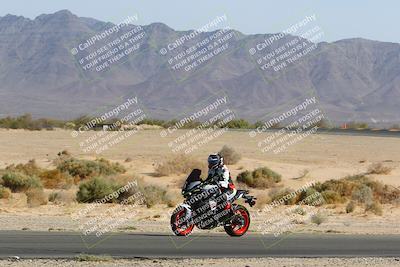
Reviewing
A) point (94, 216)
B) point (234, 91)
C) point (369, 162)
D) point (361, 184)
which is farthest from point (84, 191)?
point (234, 91)

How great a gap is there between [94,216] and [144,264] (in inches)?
407

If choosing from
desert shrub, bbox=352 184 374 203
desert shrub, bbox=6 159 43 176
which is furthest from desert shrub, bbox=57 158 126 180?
desert shrub, bbox=352 184 374 203

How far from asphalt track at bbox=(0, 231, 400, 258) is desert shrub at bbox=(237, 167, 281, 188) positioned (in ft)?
56.6

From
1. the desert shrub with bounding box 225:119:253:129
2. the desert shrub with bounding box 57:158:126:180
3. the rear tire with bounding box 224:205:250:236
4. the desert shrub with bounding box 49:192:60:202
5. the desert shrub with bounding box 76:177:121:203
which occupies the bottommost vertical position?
the desert shrub with bounding box 225:119:253:129

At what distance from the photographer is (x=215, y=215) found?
18344 millimetres

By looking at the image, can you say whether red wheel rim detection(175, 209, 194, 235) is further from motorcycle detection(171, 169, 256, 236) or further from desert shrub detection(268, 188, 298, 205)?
desert shrub detection(268, 188, 298, 205)

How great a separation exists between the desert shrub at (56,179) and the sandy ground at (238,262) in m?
20.3

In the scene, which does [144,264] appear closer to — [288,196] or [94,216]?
[94,216]

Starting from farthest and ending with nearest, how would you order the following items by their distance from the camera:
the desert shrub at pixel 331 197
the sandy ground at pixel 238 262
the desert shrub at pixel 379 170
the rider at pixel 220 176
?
the desert shrub at pixel 379 170 < the desert shrub at pixel 331 197 < the rider at pixel 220 176 < the sandy ground at pixel 238 262

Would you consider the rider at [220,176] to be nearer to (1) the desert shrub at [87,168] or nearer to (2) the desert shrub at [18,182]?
(2) the desert shrub at [18,182]

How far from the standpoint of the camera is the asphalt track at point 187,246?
16047 mm

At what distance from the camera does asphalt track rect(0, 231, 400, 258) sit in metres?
16.0

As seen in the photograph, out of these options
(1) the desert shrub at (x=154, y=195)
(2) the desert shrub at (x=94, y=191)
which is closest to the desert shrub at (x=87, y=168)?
(2) the desert shrub at (x=94, y=191)

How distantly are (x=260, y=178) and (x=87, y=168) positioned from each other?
762 centimetres
